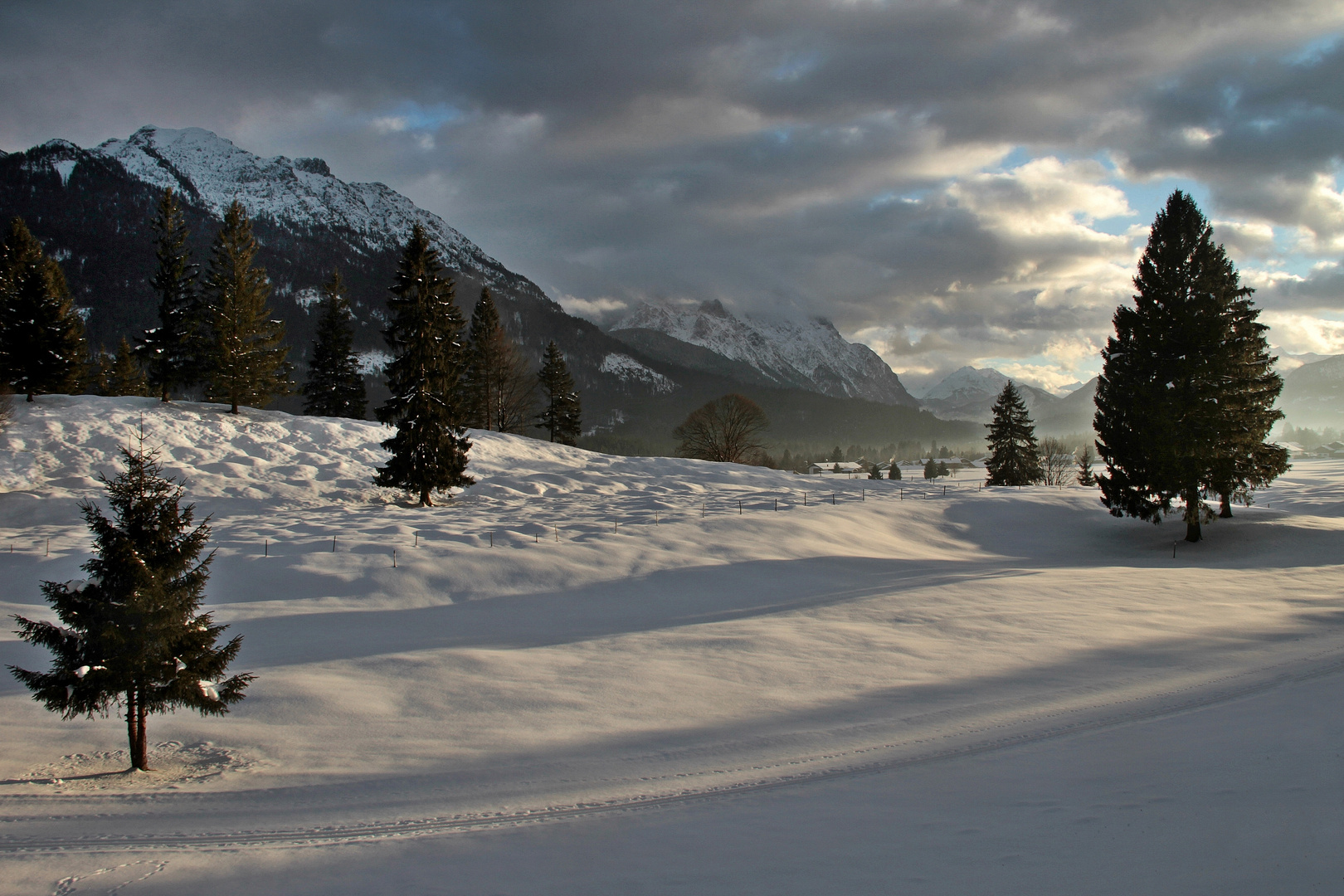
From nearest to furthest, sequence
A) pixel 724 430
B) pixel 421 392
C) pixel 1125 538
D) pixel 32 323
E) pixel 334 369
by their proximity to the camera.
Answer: pixel 421 392, pixel 1125 538, pixel 32 323, pixel 334 369, pixel 724 430

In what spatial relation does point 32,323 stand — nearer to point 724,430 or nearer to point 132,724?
point 132,724

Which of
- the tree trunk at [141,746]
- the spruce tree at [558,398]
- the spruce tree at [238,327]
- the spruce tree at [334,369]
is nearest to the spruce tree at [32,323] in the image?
the spruce tree at [238,327]

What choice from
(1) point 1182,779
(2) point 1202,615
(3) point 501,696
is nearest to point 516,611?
(3) point 501,696

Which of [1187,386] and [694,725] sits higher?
[1187,386]

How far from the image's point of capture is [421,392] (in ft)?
101

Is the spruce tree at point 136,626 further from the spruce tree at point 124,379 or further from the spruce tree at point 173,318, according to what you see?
the spruce tree at point 124,379

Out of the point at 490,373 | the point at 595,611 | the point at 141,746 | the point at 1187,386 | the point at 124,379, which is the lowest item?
the point at 595,611

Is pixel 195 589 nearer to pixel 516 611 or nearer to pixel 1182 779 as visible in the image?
pixel 516 611

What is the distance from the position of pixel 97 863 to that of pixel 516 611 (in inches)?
454

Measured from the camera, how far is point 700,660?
13953 mm

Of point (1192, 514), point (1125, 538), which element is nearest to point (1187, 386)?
point (1192, 514)

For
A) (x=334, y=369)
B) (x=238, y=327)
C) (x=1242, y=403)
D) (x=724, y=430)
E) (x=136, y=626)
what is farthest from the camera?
(x=724, y=430)

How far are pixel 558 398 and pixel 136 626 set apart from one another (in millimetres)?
47972

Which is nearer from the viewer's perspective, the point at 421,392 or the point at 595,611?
the point at 595,611
